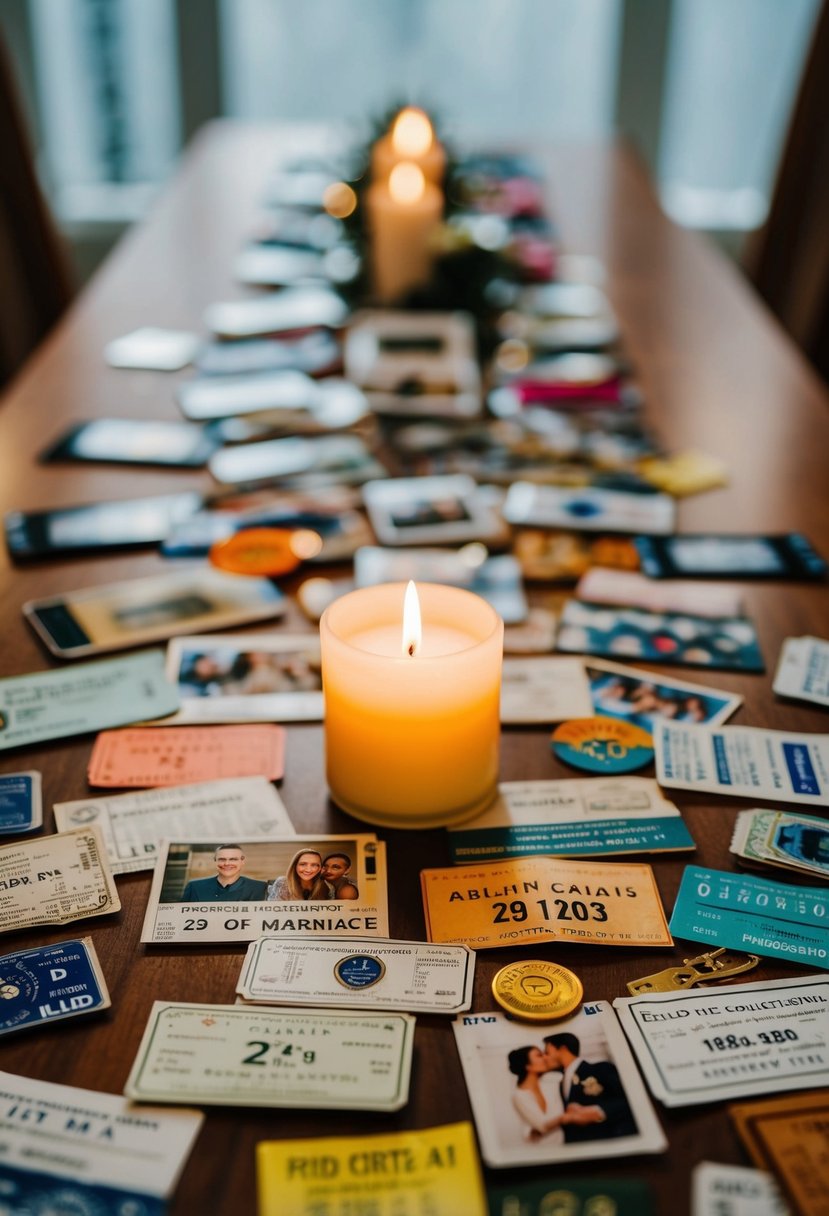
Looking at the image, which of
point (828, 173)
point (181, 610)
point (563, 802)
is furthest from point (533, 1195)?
point (828, 173)

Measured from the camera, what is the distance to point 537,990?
600 millimetres

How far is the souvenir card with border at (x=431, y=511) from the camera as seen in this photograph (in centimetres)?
110

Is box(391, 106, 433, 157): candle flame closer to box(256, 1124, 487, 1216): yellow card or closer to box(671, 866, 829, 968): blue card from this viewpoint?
box(671, 866, 829, 968): blue card

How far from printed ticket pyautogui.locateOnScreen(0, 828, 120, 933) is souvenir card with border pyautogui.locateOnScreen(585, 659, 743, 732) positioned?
366 mm

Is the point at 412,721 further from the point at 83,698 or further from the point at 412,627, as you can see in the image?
the point at 83,698

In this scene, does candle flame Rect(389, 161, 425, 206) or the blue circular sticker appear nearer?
the blue circular sticker

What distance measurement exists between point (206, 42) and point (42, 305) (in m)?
1.78

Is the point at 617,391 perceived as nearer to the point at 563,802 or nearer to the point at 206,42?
the point at 563,802

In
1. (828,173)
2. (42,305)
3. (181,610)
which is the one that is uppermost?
(181,610)

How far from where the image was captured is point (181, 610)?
964 mm

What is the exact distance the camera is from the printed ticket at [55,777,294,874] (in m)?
0.71

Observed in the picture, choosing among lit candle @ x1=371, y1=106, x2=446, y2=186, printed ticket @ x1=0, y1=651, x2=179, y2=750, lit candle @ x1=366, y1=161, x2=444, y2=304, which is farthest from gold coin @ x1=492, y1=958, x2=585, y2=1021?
lit candle @ x1=371, y1=106, x2=446, y2=186

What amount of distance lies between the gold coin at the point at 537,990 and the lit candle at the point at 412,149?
139 cm

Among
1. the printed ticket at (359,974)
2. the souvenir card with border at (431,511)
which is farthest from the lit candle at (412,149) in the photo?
the printed ticket at (359,974)
